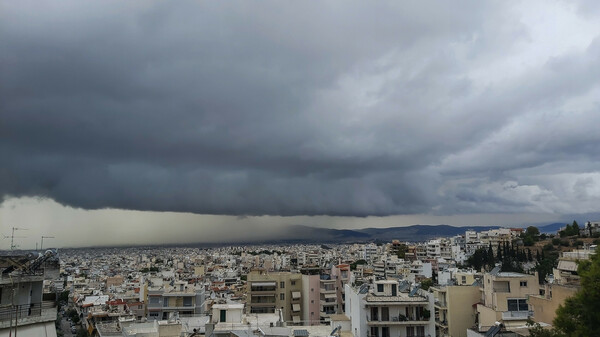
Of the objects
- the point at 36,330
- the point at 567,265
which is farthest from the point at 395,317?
the point at 36,330

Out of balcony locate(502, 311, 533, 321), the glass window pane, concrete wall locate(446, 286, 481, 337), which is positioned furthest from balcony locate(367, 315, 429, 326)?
concrete wall locate(446, 286, 481, 337)

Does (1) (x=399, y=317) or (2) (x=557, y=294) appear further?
(1) (x=399, y=317)

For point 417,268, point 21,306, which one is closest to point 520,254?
point 417,268

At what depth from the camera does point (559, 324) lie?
1938 centimetres

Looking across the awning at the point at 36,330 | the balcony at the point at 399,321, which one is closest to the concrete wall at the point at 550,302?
the balcony at the point at 399,321

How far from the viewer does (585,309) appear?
1806 centimetres

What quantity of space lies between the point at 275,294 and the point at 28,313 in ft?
156

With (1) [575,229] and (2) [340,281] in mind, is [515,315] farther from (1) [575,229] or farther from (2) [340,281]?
(1) [575,229]

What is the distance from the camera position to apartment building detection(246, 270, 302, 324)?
64938 mm

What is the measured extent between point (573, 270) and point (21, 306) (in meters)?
35.1

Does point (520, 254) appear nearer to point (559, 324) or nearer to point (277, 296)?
point (277, 296)

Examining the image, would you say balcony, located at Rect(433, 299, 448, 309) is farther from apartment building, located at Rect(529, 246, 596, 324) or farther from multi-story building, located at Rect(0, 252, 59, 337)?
multi-story building, located at Rect(0, 252, 59, 337)

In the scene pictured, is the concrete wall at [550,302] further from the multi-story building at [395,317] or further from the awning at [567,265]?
the multi-story building at [395,317]

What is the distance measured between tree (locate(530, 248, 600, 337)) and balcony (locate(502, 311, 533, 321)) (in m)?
20.5
